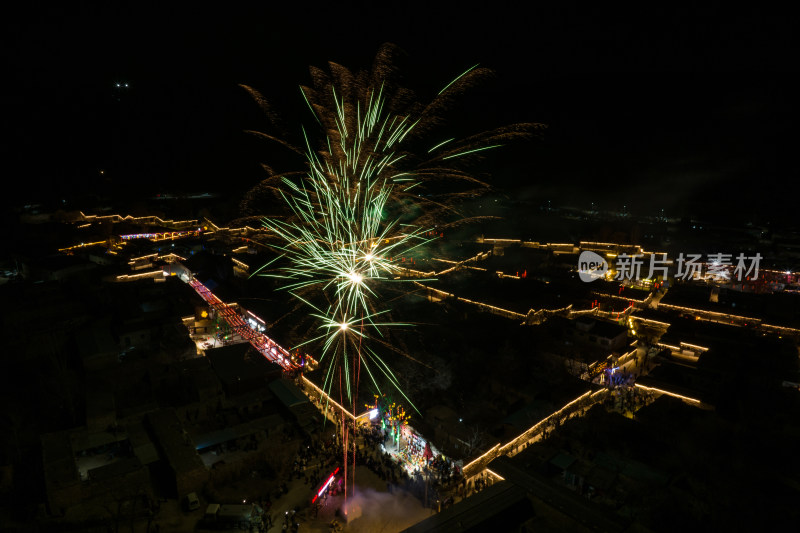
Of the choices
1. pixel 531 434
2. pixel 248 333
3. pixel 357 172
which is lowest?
pixel 531 434

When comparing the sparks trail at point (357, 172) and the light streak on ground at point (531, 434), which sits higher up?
the sparks trail at point (357, 172)

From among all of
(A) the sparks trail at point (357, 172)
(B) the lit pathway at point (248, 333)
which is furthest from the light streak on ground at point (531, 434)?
(B) the lit pathway at point (248, 333)

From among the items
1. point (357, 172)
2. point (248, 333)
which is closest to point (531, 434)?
point (357, 172)

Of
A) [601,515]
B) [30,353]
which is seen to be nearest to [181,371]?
[30,353]

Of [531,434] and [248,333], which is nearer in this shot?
[531,434]

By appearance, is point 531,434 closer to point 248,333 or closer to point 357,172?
point 357,172

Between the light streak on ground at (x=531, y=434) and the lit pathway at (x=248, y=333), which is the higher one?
the lit pathway at (x=248, y=333)

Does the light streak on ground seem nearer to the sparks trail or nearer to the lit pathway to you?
the sparks trail

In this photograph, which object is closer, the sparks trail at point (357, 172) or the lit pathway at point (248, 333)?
the sparks trail at point (357, 172)

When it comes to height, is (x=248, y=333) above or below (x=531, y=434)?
above

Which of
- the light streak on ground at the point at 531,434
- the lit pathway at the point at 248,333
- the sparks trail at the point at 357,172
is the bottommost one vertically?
the light streak on ground at the point at 531,434

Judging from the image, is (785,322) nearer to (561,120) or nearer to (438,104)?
(438,104)

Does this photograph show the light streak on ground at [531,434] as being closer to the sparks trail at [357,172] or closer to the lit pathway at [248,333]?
the sparks trail at [357,172]
